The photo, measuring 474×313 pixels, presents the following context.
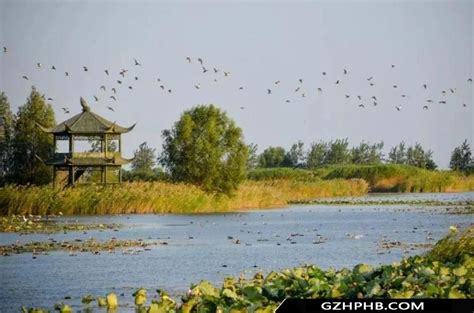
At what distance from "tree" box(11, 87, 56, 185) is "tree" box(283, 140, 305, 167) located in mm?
2207

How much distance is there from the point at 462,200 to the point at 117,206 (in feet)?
11.9

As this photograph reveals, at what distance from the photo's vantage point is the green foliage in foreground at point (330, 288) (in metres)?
5.61

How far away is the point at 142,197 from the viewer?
464 inches

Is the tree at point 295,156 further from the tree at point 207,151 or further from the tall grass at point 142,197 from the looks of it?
the tall grass at point 142,197

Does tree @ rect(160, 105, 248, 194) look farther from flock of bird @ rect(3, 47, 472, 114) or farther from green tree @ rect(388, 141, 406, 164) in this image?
green tree @ rect(388, 141, 406, 164)

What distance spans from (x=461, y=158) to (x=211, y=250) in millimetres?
2189

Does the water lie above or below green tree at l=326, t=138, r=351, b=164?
below

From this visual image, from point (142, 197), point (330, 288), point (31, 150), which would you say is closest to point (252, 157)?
point (142, 197)

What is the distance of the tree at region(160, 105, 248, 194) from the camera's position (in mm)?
9548

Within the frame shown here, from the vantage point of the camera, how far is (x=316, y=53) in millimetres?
8062

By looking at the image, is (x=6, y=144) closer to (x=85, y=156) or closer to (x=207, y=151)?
(x=85, y=156)

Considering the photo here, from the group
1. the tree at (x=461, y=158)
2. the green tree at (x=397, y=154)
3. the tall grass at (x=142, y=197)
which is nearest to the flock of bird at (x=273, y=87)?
the tree at (x=461, y=158)

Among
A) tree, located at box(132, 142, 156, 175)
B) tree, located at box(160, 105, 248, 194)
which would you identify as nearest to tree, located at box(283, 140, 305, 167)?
tree, located at box(160, 105, 248, 194)

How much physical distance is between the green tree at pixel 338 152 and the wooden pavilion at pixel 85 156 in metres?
1.83
